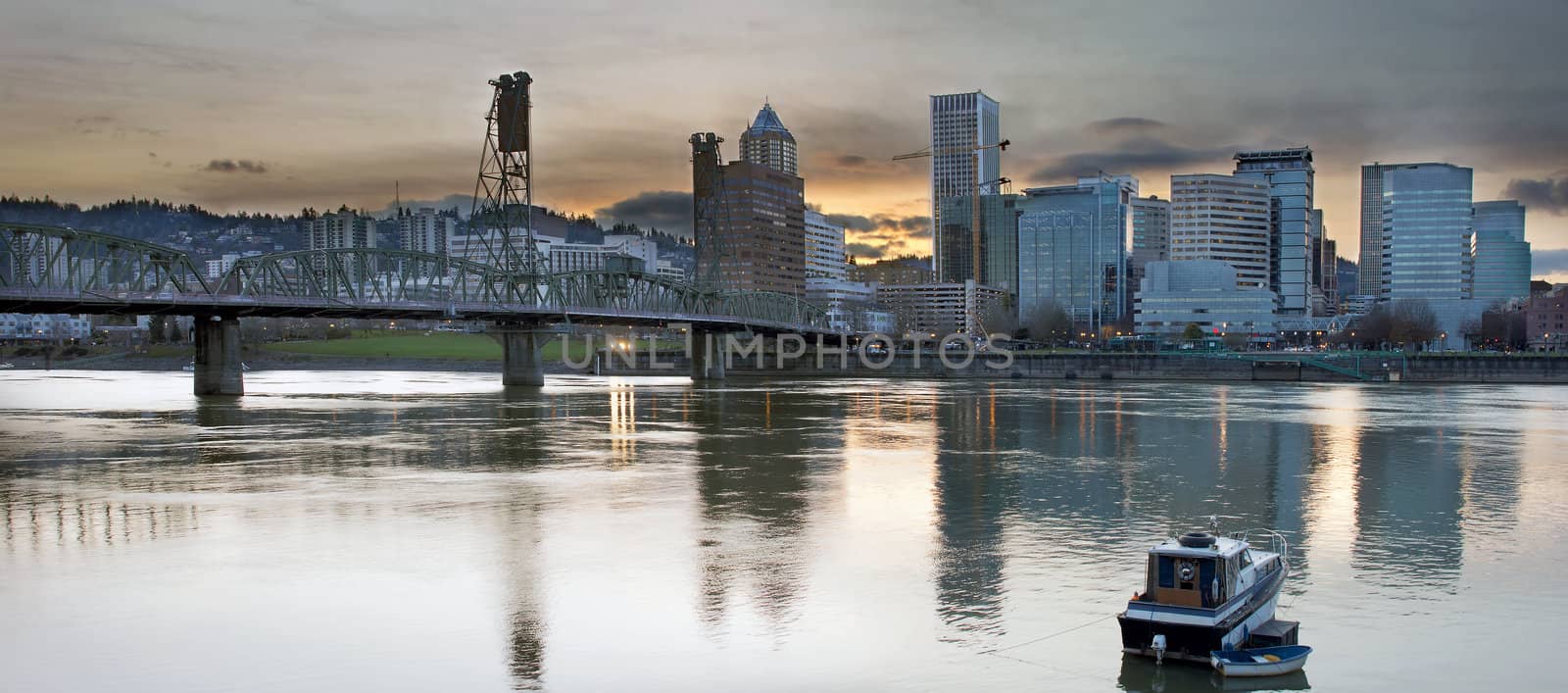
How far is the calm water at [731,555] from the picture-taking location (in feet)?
59.4

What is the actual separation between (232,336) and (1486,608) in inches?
3676

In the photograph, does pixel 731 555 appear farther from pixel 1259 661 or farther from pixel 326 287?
pixel 326 287

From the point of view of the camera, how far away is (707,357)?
149 meters

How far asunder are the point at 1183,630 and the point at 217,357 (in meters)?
92.1

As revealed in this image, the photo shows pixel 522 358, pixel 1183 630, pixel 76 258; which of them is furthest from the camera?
pixel 522 358

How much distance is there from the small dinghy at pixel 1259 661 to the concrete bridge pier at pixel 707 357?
418ft

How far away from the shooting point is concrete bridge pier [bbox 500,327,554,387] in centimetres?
11519

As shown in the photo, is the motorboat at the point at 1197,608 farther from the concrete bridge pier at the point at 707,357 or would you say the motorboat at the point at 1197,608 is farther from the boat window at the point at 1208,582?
the concrete bridge pier at the point at 707,357

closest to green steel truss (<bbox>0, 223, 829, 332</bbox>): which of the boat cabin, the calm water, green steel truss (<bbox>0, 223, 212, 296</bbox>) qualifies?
green steel truss (<bbox>0, 223, 212, 296</bbox>)

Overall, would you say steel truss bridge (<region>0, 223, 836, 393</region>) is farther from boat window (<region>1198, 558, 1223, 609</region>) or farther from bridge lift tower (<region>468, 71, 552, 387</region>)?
boat window (<region>1198, 558, 1223, 609</region>)

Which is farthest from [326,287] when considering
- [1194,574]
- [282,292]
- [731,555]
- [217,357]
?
[1194,574]

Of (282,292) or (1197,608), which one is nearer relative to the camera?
(1197,608)

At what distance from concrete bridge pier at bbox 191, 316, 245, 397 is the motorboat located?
293 ft

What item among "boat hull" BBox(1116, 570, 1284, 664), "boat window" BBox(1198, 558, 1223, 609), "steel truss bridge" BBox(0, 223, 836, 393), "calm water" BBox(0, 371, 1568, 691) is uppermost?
"steel truss bridge" BBox(0, 223, 836, 393)
